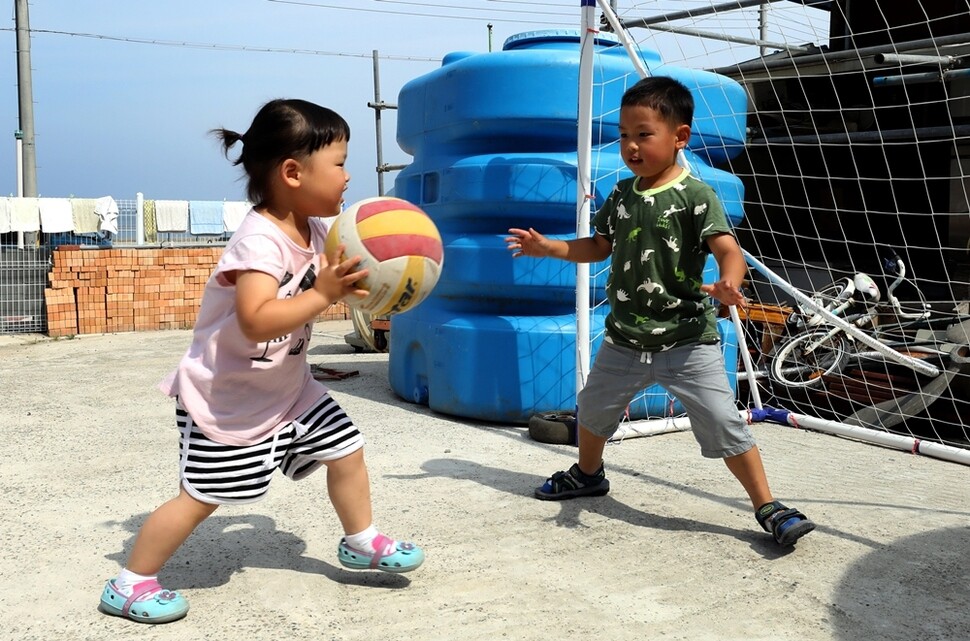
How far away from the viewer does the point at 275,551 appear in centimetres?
299

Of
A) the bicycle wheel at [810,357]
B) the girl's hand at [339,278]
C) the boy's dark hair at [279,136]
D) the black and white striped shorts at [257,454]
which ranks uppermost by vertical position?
the boy's dark hair at [279,136]

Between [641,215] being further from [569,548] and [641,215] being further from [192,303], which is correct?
[192,303]

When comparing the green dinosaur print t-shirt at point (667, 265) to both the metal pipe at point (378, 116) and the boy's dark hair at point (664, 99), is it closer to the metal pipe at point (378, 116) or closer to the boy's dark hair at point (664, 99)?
the boy's dark hair at point (664, 99)

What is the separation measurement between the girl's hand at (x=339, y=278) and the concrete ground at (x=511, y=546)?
871 mm

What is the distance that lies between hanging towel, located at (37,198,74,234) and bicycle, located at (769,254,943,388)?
9677 mm

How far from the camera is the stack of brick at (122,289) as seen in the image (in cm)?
1030

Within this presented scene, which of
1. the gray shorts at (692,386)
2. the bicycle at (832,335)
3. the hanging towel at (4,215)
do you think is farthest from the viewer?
the hanging towel at (4,215)

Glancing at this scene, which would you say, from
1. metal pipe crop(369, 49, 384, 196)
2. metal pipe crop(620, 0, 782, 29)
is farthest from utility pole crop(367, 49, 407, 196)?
metal pipe crop(620, 0, 782, 29)

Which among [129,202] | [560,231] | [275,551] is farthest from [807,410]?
[129,202]

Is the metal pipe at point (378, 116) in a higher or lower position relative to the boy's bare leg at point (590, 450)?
higher

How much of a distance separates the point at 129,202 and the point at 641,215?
11264mm

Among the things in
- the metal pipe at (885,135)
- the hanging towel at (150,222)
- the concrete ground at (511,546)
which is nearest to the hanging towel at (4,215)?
the hanging towel at (150,222)

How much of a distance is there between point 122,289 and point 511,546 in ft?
28.6

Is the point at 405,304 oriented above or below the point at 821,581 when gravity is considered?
above
